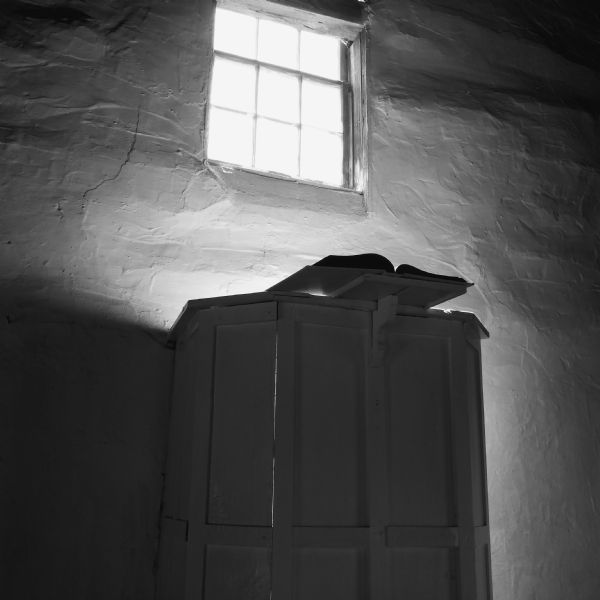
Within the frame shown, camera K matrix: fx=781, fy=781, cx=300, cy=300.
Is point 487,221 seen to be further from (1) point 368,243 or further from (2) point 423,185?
(1) point 368,243

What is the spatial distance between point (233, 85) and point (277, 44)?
42cm

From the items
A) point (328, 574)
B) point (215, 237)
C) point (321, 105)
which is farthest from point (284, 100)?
point (328, 574)

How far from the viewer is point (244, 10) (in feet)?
14.9

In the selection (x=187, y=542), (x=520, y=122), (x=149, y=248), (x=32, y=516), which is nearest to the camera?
Answer: (x=187, y=542)

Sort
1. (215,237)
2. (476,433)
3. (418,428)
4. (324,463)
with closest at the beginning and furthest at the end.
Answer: (324,463)
(418,428)
(476,433)
(215,237)

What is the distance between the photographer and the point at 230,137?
4301mm

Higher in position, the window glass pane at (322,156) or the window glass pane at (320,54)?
the window glass pane at (320,54)

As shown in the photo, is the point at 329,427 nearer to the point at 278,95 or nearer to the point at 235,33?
the point at 278,95

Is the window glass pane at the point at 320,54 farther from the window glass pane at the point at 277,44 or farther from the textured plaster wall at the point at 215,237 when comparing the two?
the textured plaster wall at the point at 215,237

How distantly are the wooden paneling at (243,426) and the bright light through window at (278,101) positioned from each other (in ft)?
4.57

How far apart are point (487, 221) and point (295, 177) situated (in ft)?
3.86

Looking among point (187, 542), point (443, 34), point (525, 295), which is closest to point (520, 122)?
point (443, 34)

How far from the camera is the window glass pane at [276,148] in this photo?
4.32 m

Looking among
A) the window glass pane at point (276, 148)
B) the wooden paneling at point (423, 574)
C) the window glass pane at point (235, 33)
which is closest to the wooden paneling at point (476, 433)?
the wooden paneling at point (423, 574)
